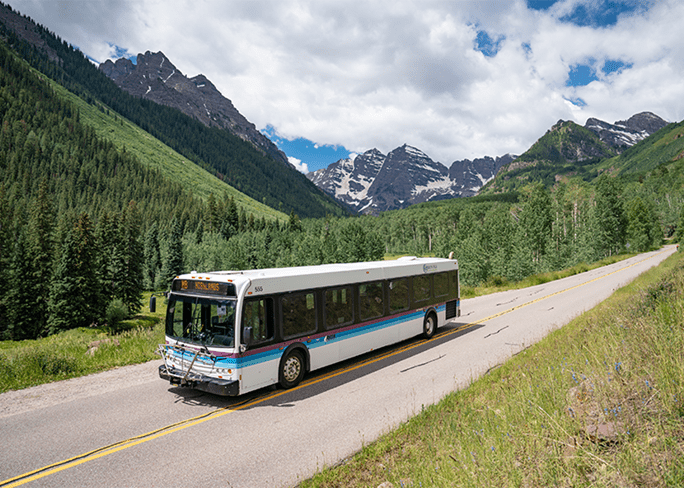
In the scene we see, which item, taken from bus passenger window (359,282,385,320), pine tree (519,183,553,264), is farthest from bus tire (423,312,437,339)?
pine tree (519,183,553,264)

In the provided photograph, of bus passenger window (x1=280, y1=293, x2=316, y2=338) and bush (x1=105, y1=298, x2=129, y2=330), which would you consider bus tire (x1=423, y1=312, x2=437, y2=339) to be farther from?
bush (x1=105, y1=298, x2=129, y2=330)

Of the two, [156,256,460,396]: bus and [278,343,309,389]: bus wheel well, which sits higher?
[156,256,460,396]: bus

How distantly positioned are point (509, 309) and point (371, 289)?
41.6ft

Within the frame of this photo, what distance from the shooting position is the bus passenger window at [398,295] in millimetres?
13344

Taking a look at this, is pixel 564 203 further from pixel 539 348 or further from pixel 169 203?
pixel 169 203

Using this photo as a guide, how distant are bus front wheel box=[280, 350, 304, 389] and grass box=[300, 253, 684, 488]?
356 centimetres

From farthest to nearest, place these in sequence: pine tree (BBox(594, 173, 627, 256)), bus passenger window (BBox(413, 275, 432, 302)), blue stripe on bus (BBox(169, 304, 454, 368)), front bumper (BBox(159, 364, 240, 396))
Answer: pine tree (BBox(594, 173, 627, 256))
bus passenger window (BBox(413, 275, 432, 302))
blue stripe on bus (BBox(169, 304, 454, 368))
front bumper (BBox(159, 364, 240, 396))

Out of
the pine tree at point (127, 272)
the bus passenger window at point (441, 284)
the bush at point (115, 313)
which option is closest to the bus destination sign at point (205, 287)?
the bus passenger window at point (441, 284)

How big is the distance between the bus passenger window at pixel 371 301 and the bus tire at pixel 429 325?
3.15 metres

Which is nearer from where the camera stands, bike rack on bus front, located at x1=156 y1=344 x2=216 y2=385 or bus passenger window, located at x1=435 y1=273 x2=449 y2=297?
bike rack on bus front, located at x1=156 y1=344 x2=216 y2=385

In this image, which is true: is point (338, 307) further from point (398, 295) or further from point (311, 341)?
point (398, 295)

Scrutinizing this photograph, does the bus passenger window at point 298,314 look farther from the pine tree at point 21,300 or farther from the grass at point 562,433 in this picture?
the pine tree at point 21,300

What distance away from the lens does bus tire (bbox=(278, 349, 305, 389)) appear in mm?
9500

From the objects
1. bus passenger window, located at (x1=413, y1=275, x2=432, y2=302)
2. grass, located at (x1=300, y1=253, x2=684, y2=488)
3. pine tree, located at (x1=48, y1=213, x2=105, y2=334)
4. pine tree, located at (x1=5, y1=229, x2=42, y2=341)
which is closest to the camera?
grass, located at (x1=300, y1=253, x2=684, y2=488)
